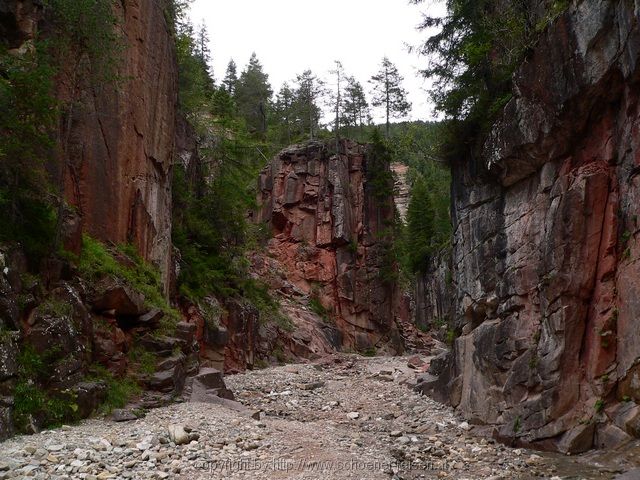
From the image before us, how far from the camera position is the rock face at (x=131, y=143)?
16.5 meters

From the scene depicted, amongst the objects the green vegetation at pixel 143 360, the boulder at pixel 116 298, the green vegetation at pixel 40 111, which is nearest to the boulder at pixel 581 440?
the green vegetation at pixel 143 360

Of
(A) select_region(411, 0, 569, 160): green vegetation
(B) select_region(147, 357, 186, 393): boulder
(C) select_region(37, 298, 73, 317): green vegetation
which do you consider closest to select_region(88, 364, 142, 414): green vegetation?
(B) select_region(147, 357, 186, 393): boulder

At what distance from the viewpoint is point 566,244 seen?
13570 mm

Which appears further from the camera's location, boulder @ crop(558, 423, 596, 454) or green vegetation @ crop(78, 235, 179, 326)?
green vegetation @ crop(78, 235, 179, 326)

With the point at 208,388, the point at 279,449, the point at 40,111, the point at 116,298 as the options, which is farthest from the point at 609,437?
the point at 40,111

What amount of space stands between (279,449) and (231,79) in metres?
60.2

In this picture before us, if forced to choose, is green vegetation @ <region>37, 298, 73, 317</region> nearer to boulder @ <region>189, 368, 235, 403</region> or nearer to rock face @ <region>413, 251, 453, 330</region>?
boulder @ <region>189, 368, 235, 403</region>

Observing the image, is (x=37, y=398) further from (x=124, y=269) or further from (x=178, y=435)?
(x=124, y=269)

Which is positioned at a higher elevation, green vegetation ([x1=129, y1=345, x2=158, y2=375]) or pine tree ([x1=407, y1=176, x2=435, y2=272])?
pine tree ([x1=407, y1=176, x2=435, y2=272])

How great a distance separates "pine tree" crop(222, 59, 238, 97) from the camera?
63612mm

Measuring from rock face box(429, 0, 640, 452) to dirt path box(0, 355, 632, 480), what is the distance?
133cm

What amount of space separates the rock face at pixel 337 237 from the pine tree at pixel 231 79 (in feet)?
71.0

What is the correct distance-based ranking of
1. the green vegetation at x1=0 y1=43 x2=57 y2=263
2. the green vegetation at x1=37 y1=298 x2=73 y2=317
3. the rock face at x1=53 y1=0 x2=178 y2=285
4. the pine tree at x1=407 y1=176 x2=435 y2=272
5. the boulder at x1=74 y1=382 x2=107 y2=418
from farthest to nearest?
the pine tree at x1=407 y1=176 x2=435 y2=272 < the rock face at x1=53 y1=0 x2=178 y2=285 < the green vegetation at x1=0 y1=43 x2=57 y2=263 < the green vegetation at x1=37 y1=298 x2=73 y2=317 < the boulder at x1=74 y1=382 x2=107 y2=418

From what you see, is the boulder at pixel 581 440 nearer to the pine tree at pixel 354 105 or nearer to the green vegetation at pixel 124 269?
the green vegetation at pixel 124 269
